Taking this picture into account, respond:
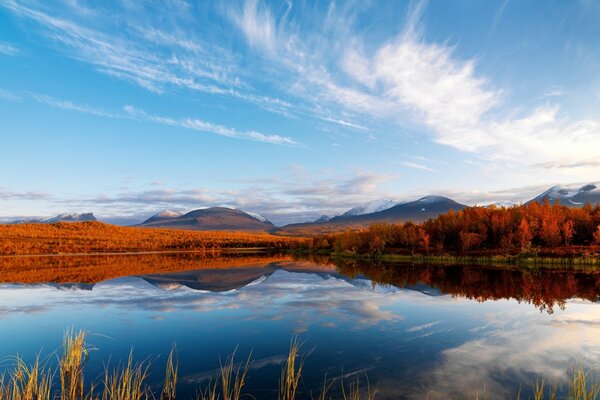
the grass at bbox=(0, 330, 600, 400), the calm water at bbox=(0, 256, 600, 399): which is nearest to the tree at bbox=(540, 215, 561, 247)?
the calm water at bbox=(0, 256, 600, 399)

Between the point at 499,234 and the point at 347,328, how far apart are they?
59.0 meters

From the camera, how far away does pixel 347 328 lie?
61.3 feet

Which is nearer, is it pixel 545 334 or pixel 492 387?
pixel 492 387

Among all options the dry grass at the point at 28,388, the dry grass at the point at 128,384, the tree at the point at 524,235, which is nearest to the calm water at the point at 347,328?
the dry grass at the point at 128,384

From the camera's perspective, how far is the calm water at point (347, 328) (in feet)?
40.2

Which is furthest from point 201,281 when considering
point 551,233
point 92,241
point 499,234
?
point 92,241

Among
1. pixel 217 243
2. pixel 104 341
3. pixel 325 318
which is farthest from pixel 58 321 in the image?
pixel 217 243

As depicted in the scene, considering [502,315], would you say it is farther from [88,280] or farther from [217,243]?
[217,243]

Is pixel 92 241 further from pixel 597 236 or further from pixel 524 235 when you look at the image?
pixel 597 236

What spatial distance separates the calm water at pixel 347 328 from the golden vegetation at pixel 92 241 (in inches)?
2922

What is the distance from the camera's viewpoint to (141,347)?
606 inches

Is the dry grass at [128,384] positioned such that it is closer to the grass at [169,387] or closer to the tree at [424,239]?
the grass at [169,387]

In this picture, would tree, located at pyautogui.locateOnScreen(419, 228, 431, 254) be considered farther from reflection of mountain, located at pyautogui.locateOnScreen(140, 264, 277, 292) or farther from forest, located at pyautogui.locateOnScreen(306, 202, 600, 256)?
reflection of mountain, located at pyautogui.locateOnScreen(140, 264, 277, 292)

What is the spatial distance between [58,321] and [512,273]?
42.3 meters
